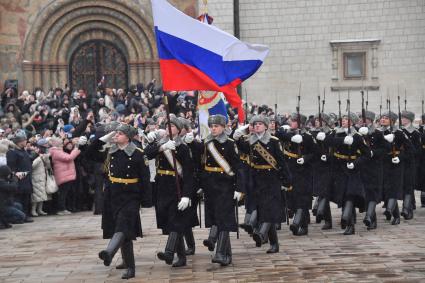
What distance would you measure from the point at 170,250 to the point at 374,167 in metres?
5.02

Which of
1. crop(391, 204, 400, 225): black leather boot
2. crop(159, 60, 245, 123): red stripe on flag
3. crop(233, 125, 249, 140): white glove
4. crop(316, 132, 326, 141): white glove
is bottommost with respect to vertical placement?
crop(391, 204, 400, 225): black leather boot

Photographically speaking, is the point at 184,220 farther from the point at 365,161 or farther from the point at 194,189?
the point at 365,161

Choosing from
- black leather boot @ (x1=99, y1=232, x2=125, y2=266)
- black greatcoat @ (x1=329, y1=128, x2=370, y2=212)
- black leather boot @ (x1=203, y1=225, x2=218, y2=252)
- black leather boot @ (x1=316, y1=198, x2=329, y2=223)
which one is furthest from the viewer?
black leather boot @ (x1=316, y1=198, x2=329, y2=223)

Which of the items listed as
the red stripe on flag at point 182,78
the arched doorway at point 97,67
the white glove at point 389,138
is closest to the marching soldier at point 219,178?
the red stripe on flag at point 182,78

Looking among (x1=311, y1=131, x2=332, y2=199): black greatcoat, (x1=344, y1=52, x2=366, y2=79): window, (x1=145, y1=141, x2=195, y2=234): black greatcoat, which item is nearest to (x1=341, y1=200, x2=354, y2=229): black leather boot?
(x1=311, y1=131, x2=332, y2=199): black greatcoat

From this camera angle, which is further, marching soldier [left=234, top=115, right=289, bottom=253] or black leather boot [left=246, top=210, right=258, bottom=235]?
black leather boot [left=246, top=210, right=258, bottom=235]

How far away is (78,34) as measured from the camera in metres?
29.8

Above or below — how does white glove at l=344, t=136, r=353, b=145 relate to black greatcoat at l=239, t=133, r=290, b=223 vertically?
above

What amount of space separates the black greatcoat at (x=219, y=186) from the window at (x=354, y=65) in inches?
716

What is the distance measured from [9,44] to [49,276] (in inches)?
746

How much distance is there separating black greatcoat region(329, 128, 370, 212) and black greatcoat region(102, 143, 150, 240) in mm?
4470

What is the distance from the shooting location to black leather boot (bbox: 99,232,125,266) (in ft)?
34.8

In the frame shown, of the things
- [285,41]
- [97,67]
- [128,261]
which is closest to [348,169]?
[128,261]

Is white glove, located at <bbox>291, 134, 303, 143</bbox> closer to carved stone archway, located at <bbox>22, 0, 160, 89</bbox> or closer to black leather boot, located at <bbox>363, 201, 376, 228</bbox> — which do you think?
black leather boot, located at <bbox>363, 201, 376, 228</bbox>
